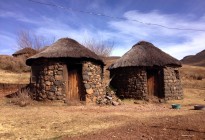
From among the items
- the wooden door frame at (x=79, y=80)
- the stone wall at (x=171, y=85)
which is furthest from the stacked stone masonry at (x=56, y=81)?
the stone wall at (x=171, y=85)

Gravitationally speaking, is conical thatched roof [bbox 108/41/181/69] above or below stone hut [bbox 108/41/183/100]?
above

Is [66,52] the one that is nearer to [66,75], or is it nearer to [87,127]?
[66,75]

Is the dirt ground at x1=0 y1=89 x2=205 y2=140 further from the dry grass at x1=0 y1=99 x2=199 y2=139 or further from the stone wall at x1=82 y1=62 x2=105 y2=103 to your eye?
the stone wall at x1=82 y1=62 x2=105 y2=103

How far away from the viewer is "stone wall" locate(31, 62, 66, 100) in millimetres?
13180

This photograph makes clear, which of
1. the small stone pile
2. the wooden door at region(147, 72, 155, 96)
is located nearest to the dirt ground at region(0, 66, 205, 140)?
the small stone pile

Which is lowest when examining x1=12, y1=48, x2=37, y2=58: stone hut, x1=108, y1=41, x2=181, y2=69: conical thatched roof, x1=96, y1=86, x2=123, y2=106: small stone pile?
x1=96, y1=86, x2=123, y2=106: small stone pile

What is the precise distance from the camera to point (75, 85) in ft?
45.3

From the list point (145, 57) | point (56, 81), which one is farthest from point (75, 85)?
point (145, 57)

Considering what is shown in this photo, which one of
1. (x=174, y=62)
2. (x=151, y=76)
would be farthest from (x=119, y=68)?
(x=174, y=62)

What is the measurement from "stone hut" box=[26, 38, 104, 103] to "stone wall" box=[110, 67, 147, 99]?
308 centimetres

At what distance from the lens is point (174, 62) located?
17406mm

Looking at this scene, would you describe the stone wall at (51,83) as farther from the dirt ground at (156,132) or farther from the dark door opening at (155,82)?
the dark door opening at (155,82)

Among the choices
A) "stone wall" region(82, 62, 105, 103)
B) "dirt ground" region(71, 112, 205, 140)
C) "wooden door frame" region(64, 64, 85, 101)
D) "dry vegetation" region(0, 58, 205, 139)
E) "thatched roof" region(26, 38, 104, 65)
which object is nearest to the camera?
"dirt ground" region(71, 112, 205, 140)

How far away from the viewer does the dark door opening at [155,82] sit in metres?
16.8
